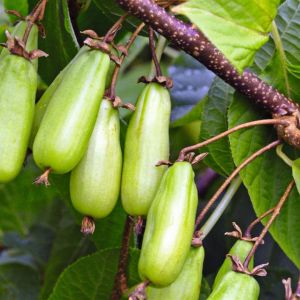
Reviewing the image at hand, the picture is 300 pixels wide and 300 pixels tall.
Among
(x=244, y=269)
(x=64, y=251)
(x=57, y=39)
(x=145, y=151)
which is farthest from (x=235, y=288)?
(x=64, y=251)

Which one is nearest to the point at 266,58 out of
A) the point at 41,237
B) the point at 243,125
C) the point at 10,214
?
the point at 243,125

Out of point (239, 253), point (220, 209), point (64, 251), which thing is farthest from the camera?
point (64, 251)

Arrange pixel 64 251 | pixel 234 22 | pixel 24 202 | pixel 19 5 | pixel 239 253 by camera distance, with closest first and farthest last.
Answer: pixel 234 22 < pixel 239 253 < pixel 19 5 < pixel 64 251 < pixel 24 202

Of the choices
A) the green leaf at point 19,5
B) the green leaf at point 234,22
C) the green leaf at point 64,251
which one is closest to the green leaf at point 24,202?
the green leaf at point 64,251

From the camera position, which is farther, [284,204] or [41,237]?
[41,237]

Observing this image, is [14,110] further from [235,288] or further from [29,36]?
[235,288]

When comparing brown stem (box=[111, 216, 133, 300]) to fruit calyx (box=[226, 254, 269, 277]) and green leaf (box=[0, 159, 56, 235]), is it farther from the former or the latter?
green leaf (box=[0, 159, 56, 235])

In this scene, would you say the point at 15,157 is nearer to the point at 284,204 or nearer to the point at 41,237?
the point at 284,204
